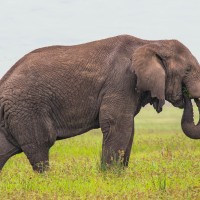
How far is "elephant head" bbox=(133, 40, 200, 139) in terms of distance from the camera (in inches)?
356

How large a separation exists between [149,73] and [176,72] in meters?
0.66

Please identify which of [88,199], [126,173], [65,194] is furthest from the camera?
[126,173]

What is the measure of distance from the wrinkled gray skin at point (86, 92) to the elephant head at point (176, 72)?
17mm

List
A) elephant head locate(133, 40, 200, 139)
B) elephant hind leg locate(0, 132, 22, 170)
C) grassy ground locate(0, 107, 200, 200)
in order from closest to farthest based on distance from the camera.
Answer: grassy ground locate(0, 107, 200, 200), elephant head locate(133, 40, 200, 139), elephant hind leg locate(0, 132, 22, 170)

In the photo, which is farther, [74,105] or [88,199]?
[74,105]

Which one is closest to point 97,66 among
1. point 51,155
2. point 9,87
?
point 9,87

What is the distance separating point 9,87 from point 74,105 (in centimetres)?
111

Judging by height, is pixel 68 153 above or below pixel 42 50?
below

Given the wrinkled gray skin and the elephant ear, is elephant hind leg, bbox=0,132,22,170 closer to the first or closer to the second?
the wrinkled gray skin

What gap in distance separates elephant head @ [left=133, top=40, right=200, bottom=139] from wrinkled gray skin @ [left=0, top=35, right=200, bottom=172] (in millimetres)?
17

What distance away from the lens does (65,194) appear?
702 centimetres

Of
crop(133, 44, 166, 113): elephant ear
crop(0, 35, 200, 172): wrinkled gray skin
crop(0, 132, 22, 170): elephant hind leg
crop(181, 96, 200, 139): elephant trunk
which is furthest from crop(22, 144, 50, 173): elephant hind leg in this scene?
crop(181, 96, 200, 139): elephant trunk

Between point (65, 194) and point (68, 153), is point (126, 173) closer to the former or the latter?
point (65, 194)

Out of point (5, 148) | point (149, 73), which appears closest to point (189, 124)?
point (149, 73)
